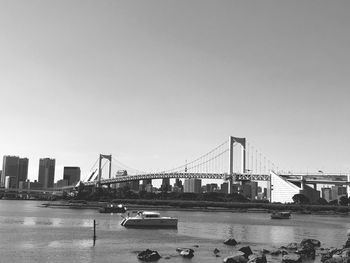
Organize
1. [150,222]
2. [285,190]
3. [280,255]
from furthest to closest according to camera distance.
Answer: [285,190], [150,222], [280,255]

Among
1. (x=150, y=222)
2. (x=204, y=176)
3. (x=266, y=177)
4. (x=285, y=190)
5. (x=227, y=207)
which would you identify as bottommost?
(x=150, y=222)

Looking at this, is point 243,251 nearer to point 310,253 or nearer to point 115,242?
point 310,253

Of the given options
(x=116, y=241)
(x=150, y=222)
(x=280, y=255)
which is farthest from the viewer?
(x=150, y=222)

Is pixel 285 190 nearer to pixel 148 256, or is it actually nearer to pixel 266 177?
pixel 266 177

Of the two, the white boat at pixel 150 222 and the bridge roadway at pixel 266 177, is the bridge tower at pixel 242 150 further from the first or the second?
the white boat at pixel 150 222

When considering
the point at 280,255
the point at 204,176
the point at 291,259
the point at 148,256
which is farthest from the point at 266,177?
the point at 148,256

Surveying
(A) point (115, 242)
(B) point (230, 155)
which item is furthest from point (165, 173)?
(A) point (115, 242)

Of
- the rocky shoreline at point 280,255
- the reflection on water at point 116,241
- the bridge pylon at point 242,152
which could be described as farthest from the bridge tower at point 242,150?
the rocky shoreline at point 280,255

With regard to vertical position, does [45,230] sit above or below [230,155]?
below

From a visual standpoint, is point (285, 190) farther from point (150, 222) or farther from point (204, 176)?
point (150, 222)

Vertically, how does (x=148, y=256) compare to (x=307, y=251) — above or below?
below

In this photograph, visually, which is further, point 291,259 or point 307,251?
point 307,251
